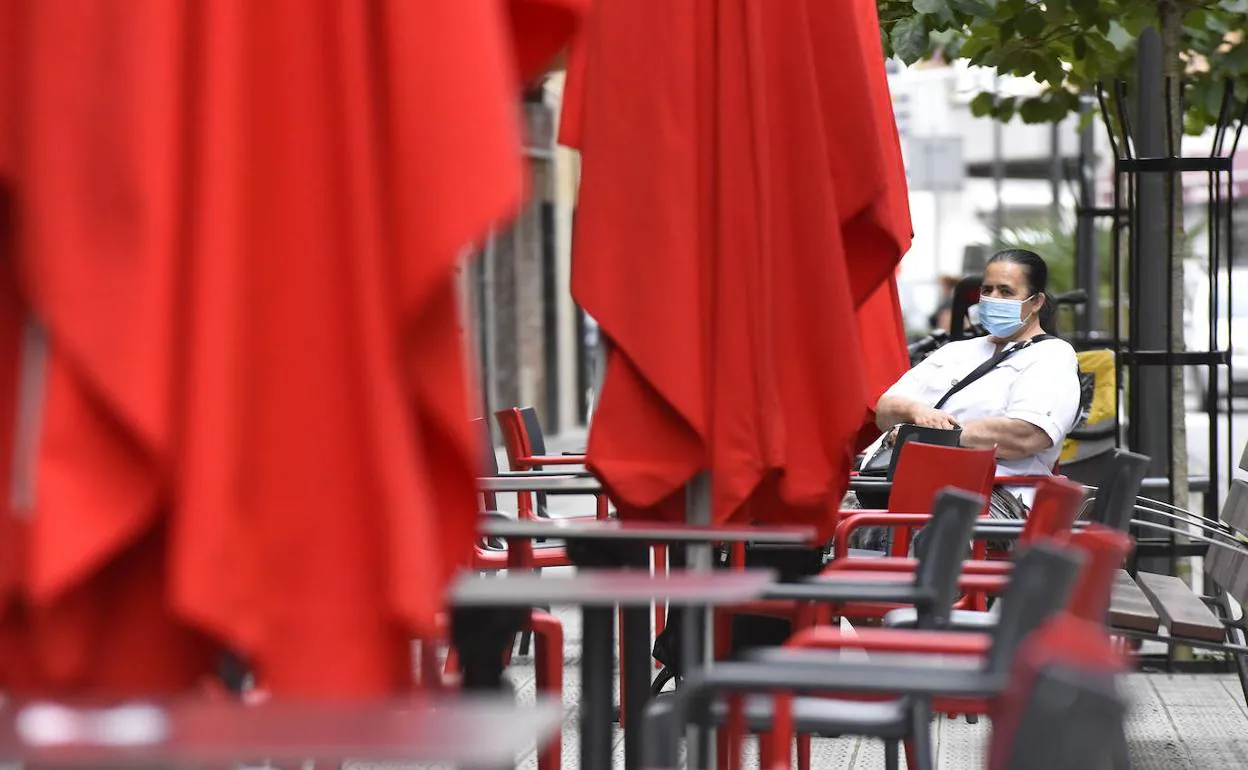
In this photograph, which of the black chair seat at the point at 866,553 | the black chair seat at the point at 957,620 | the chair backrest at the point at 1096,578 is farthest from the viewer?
the black chair seat at the point at 866,553

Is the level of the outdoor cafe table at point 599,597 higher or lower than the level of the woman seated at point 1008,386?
lower

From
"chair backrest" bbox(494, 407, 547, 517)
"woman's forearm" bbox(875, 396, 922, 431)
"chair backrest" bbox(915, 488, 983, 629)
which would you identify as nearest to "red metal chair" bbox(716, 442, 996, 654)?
"chair backrest" bbox(915, 488, 983, 629)

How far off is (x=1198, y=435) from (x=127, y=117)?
2156 centimetres

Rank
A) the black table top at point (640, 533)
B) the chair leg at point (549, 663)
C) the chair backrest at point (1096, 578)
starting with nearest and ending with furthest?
1. the chair backrest at point (1096, 578)
2. the black table top at point (640, 533)
3. the chair leg at point (549, 663)

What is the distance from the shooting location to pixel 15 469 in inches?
114

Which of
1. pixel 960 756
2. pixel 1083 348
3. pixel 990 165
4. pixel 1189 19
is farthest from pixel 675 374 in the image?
pixel 990 165

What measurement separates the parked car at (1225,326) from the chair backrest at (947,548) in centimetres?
374

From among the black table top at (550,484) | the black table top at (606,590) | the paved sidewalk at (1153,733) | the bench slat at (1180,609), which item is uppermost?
the black table top at (550,484)

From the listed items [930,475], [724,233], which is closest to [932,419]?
[930,475]

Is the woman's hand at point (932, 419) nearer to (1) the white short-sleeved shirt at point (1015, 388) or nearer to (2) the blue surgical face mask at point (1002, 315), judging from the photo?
(1) the white short-sleeved shirt at point (1015, 388)

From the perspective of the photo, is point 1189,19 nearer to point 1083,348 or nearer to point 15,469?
point 1083,348

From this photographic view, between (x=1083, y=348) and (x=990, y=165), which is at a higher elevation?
(x=990, y=165)

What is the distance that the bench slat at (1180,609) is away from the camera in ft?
19.4

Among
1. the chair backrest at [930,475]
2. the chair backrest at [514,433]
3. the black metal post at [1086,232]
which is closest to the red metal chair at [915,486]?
the chair backrest at [930,475]
